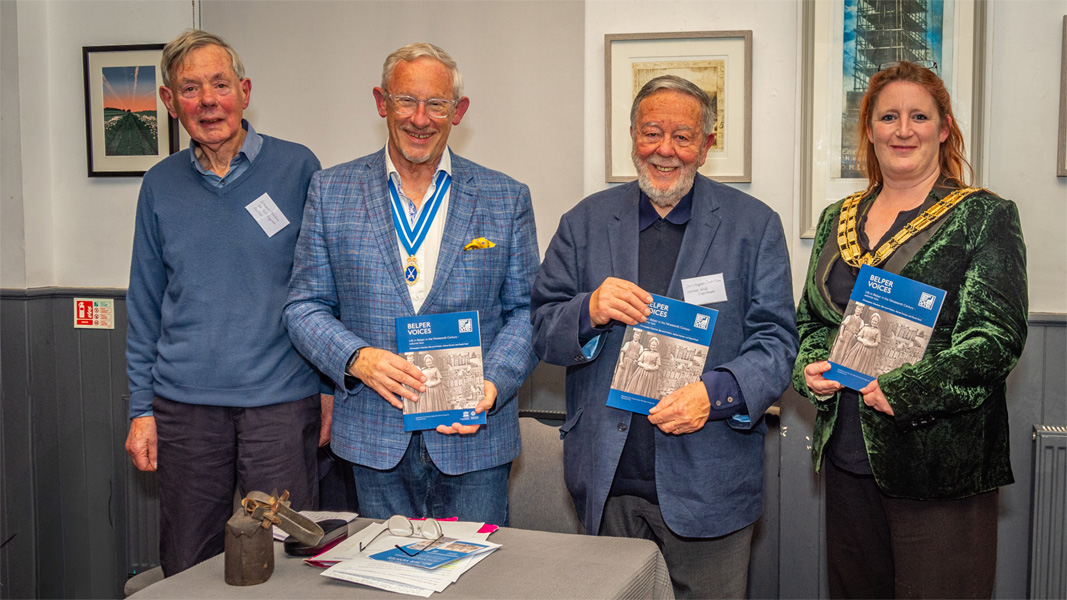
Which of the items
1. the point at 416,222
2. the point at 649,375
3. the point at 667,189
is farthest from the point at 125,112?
the point at 649,375

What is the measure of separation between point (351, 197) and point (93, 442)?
8.46 ft

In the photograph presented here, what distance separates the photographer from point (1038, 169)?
10.3 ft

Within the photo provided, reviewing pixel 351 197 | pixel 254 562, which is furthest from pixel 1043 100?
pixel 254 562

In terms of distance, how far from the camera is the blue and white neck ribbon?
2.42 meters

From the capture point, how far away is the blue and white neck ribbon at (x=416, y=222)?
2420 millimetres

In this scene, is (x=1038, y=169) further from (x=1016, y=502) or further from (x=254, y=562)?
(x=254, y=562)

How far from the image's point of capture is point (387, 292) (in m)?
2.37

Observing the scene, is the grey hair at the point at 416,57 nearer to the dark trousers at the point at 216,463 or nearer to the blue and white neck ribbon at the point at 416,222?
the blue and white neck ribbon at the point at 416,222

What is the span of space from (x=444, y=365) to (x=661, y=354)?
2.00 feet

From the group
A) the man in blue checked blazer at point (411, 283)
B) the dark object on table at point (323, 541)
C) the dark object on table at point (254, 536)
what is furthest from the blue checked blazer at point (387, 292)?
the dark object on table at point (254, 536)

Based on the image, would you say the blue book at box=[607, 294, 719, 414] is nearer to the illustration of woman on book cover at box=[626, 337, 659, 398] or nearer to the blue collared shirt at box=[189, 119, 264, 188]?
the illustration of woman on book cover at box=[626, 337, 659, 398]

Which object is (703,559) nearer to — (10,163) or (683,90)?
(683,90)

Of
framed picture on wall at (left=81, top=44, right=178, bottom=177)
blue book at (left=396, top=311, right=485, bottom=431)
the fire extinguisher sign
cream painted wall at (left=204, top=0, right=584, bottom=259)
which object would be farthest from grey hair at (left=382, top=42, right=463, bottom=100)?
the fire extinguisher sign

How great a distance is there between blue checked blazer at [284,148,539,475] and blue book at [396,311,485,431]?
5.3 inches
